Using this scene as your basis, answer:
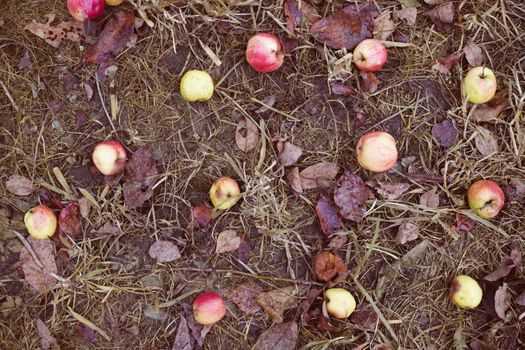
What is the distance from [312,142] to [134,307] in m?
1.28

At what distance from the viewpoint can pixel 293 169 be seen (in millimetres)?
3062

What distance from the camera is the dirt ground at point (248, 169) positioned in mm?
3062

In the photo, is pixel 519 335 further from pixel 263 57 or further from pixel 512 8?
pixel 263 57

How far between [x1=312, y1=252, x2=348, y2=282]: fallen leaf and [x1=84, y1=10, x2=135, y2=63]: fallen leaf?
5.04 feet

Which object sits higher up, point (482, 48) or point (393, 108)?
point (482, 48)

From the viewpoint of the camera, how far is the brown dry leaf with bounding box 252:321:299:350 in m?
3.00

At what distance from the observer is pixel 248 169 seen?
308cm

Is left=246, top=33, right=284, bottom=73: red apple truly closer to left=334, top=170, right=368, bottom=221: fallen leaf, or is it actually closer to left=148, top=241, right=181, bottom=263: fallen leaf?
left=334, top=170, right=368, bottom=221: fallen leaf

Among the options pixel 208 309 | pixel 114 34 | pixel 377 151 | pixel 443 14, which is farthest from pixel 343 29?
pixel 208 309

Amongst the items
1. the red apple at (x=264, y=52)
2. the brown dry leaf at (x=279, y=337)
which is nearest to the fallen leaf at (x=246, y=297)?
the brown dry leaf at (x=279, y=337)

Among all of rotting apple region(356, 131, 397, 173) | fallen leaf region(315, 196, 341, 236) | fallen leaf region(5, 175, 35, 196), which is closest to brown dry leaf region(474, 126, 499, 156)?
rotting apple region(356, 131, 397, 173)

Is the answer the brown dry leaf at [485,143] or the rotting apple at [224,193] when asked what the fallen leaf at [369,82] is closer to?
the brown dry leaf at [485,143]

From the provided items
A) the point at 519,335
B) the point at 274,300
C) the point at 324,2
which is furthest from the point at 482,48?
the point at 274,300

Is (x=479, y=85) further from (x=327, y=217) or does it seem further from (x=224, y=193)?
(x=224, y=193)
